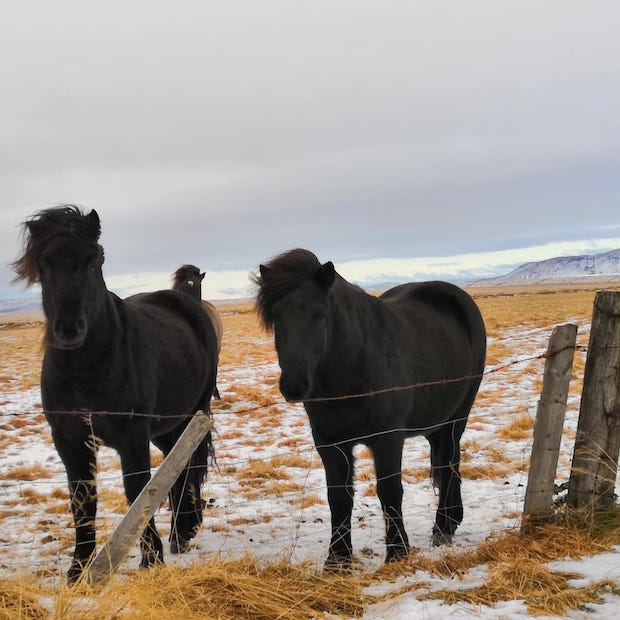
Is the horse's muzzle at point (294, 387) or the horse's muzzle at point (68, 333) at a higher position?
the horse's muzzle at point (68, 333)

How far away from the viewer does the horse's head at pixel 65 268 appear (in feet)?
10.6

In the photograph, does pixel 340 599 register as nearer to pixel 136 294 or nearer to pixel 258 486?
pixel 258 486

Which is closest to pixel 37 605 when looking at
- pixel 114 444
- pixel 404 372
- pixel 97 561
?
pixel 97 561

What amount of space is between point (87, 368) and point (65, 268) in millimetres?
712

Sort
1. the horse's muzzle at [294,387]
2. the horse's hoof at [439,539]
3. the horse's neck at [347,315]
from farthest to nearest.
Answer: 1. the horse's hoof at [439,539]
2. the horse's neck at [347,315]
3. the horse's muzzle at [294,387]

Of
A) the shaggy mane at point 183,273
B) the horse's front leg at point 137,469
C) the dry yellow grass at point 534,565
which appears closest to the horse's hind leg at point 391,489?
the dry yellow grass at point 534,565

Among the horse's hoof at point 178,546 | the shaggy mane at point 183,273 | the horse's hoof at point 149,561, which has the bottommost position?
the horse's hoof at point 178,546

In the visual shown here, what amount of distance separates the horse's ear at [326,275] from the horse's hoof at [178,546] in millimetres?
2613

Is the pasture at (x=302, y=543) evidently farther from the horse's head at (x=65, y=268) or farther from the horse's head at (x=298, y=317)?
the horse's head at (x=65, y=268)

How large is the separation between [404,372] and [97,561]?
7.51 ft

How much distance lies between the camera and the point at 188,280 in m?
8.36

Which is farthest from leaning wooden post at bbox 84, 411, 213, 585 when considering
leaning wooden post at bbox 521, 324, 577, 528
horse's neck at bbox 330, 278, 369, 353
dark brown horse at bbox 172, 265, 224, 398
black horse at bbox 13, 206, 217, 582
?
dark brown horse at bbox 172, 265, 224, 398

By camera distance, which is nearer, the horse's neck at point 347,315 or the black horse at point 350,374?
the black horse at point 350,374

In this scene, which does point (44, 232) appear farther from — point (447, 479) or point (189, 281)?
point (189, 281)
